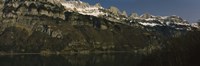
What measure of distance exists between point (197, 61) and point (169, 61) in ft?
33.2

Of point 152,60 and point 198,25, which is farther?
point 152,60

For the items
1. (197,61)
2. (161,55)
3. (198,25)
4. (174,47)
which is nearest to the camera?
(197,61)

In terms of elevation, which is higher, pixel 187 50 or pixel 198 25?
pixel 198 25

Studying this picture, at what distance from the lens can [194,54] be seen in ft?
153

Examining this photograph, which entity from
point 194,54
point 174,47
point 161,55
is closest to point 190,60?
point 194,54

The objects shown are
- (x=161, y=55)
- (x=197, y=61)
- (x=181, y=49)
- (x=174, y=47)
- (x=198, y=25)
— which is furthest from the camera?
(x=161, y=55)

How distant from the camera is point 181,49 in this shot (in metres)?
52.5

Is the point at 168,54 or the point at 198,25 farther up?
the point at 198,25

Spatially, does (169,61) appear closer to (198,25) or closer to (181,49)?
(181,49)

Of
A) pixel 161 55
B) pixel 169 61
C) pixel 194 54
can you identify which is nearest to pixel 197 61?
pixel 194 54

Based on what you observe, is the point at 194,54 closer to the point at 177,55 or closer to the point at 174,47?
the point at 177,55

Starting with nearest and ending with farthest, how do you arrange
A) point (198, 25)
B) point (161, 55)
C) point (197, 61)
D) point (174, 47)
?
point (197, 61) → point (198, 25) → point (174, 47) → point (161, 55)

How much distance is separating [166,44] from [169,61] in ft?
27.2

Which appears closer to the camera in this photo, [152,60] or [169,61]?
[169,61]
